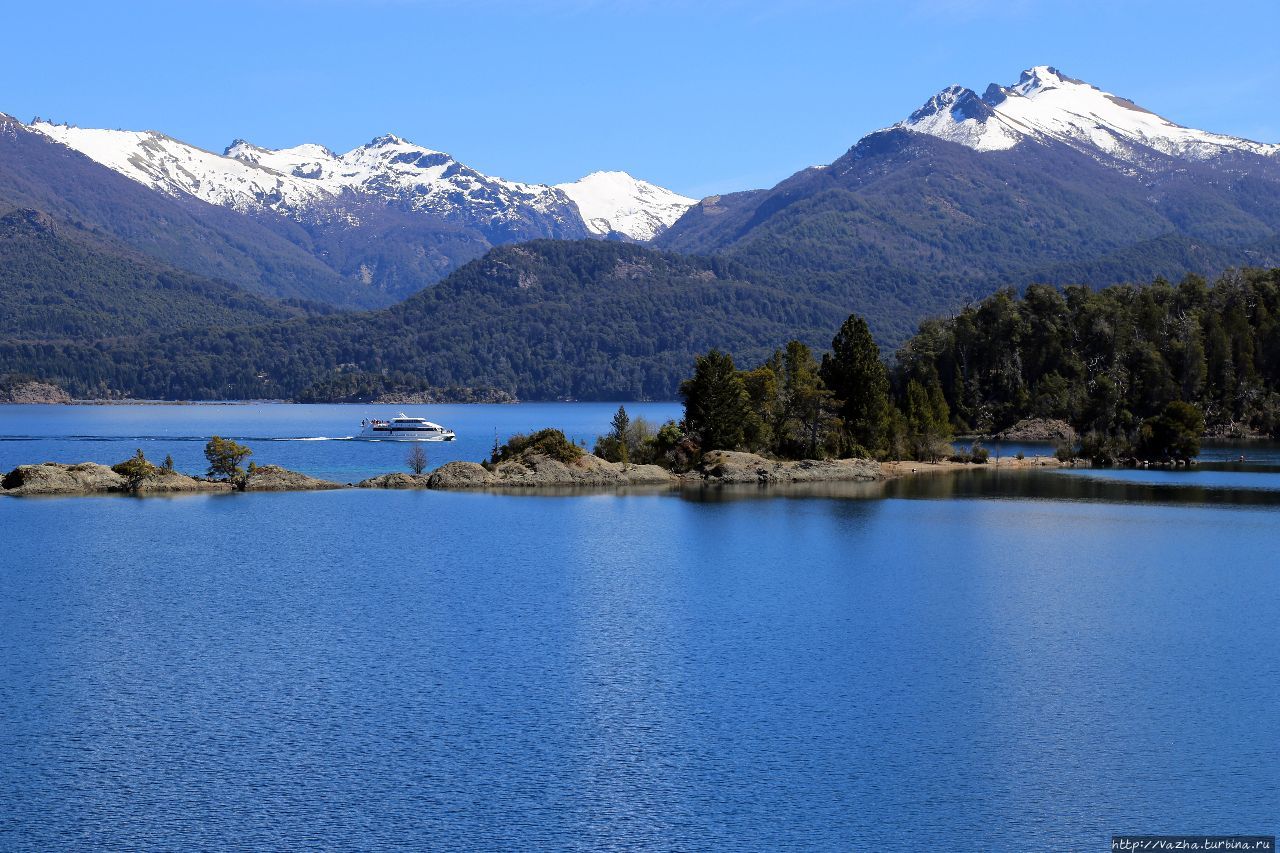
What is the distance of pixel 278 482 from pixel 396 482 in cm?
1021

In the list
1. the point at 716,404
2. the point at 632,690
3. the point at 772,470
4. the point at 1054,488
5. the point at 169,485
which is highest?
the point at 716,404

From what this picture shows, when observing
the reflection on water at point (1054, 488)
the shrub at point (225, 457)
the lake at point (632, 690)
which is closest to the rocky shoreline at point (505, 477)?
the shrub at point (225, 457)

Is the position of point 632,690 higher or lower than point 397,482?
lower

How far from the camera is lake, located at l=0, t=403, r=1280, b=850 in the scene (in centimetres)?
3195

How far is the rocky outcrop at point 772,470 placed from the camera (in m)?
121

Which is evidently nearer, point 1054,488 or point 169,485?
point 169,485

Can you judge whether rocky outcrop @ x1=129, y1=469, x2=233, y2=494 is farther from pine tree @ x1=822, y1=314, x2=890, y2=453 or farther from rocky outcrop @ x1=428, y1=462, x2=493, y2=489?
pine tree @ x1=822, y1=314, x2=890, y2=453

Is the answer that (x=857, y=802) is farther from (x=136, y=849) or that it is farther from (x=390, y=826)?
(x=136, y=849)

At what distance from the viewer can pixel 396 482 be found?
375 ft

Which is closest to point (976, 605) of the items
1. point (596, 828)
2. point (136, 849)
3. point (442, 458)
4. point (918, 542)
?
point (918, 542)

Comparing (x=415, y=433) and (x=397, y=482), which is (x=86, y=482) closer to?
(x=397, y=482)

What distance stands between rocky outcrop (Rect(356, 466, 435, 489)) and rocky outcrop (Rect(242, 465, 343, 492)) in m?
3.20

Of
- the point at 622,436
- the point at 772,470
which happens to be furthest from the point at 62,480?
the point at 772,470

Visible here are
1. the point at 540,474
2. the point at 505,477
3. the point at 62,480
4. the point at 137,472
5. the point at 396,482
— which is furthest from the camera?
the point at 505,477
